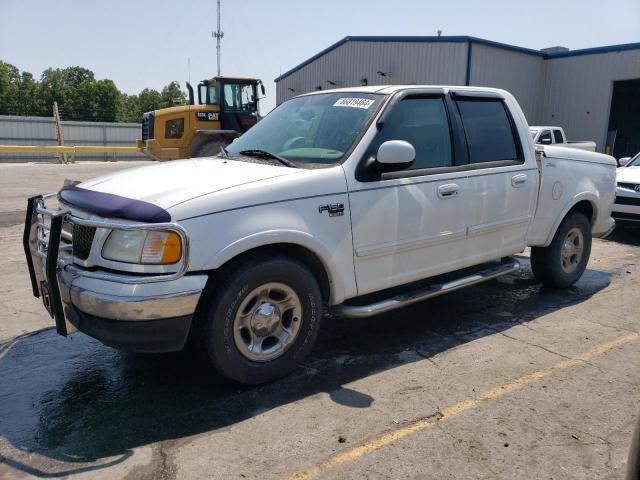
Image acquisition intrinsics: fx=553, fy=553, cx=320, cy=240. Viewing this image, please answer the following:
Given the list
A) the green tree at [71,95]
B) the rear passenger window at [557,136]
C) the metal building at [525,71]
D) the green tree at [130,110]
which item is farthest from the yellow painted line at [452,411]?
the green tree at [130,110]

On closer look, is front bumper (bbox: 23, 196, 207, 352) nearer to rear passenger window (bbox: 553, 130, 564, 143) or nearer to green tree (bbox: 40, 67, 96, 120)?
rear passenger window (bbox: 553, 130, 564, 143)

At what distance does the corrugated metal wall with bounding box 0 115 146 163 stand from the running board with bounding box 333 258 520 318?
31.4 m

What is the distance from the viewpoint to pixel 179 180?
11.6 feet

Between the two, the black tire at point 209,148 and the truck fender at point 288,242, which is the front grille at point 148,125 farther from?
the truck fender at point 288,242

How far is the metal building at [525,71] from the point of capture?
68.4ft

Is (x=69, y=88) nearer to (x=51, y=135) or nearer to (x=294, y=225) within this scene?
(x=51, y=135)

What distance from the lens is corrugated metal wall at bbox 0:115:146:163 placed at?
32.6 metres

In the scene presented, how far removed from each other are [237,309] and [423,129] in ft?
7.00

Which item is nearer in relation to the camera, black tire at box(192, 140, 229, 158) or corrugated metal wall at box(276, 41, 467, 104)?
black tire at box(192, 140, 229, 158)

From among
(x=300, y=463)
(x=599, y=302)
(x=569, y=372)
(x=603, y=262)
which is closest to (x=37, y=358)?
(x=300, y=463)

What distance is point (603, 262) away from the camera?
Result: 24.2 feet

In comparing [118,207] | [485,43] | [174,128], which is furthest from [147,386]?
[485,43]

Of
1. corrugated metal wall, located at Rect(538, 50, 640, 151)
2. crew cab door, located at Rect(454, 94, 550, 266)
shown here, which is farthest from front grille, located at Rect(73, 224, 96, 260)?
corrugated metal wall, located at Rect(538, 50, 640, 151)

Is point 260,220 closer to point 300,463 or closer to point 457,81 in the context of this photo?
point 300,463
